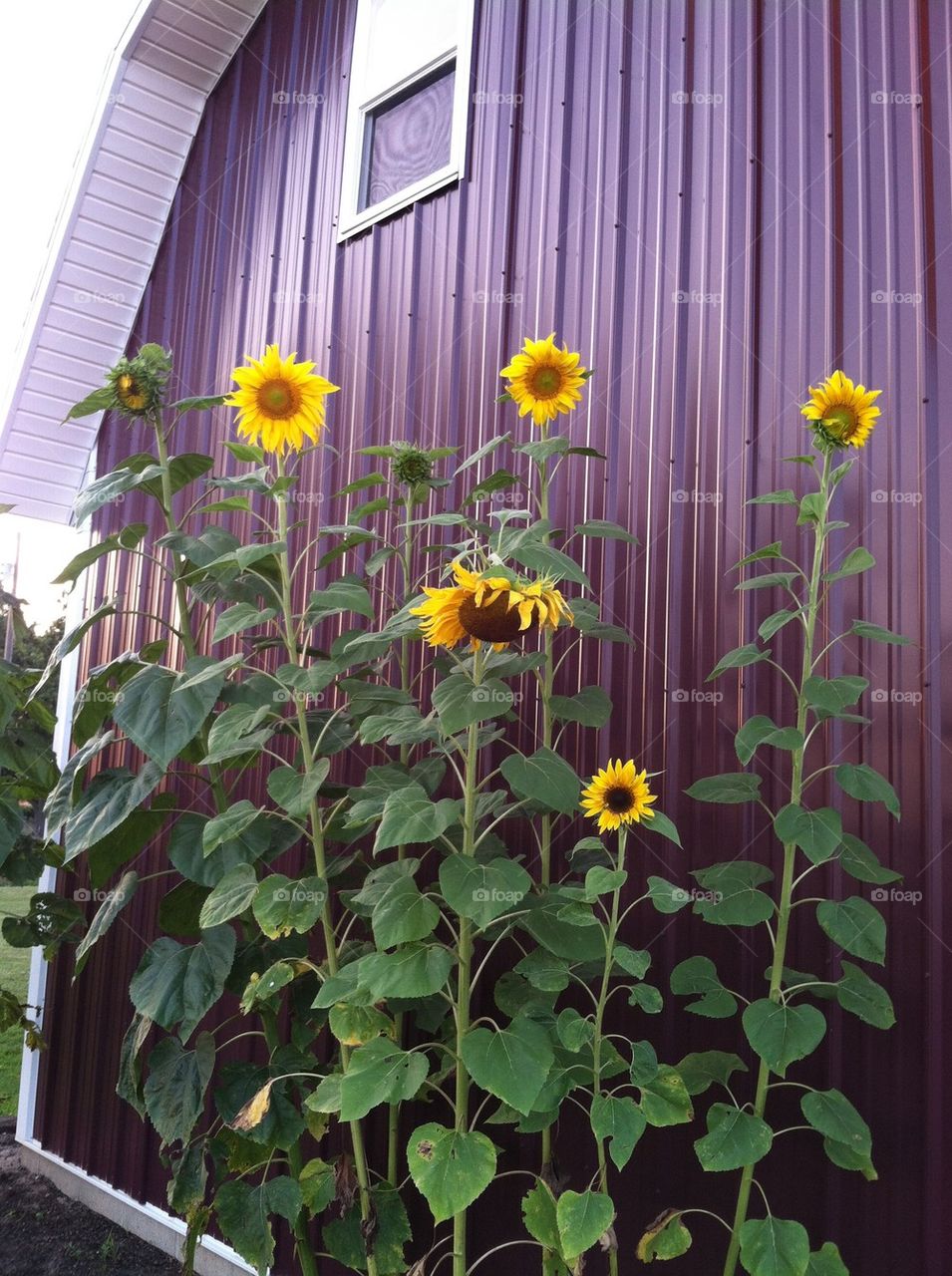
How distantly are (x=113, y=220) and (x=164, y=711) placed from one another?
3.21 meters

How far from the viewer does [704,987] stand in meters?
2.01

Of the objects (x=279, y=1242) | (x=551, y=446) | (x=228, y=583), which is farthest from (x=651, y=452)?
(x=279, y=1242)

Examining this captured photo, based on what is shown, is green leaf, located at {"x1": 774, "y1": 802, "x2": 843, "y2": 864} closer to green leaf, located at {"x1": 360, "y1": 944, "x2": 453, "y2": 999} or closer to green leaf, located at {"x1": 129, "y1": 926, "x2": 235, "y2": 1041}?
green leaf, located at {"x1": 360, "y1": 944, "x2": 453, "y2": 999}

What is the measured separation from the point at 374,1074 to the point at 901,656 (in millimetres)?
1350

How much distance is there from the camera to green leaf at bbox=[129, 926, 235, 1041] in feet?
7.89

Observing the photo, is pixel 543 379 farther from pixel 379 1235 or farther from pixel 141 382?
pixel 379 1235

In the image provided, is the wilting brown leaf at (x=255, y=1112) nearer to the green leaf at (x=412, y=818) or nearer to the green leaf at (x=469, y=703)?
the green leaf at (x=412, y=818)

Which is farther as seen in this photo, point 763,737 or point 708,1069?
point 708,1069

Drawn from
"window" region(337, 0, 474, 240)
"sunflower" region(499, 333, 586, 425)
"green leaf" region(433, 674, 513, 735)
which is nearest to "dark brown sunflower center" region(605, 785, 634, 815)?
"green leaf" region(433, 674, 513, 735)

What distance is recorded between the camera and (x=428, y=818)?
190 centimetres

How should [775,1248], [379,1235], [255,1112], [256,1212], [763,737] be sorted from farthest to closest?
[256,1212], [379,1235], [255,1112], [763,737], [775,1248]

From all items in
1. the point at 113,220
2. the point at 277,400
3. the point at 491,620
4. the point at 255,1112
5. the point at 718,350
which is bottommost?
the point at 255,1112

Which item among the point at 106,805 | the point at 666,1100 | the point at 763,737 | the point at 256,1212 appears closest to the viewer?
the point at 666,1100

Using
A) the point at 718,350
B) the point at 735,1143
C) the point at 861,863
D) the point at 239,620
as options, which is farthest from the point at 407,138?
the point at 735,1143
